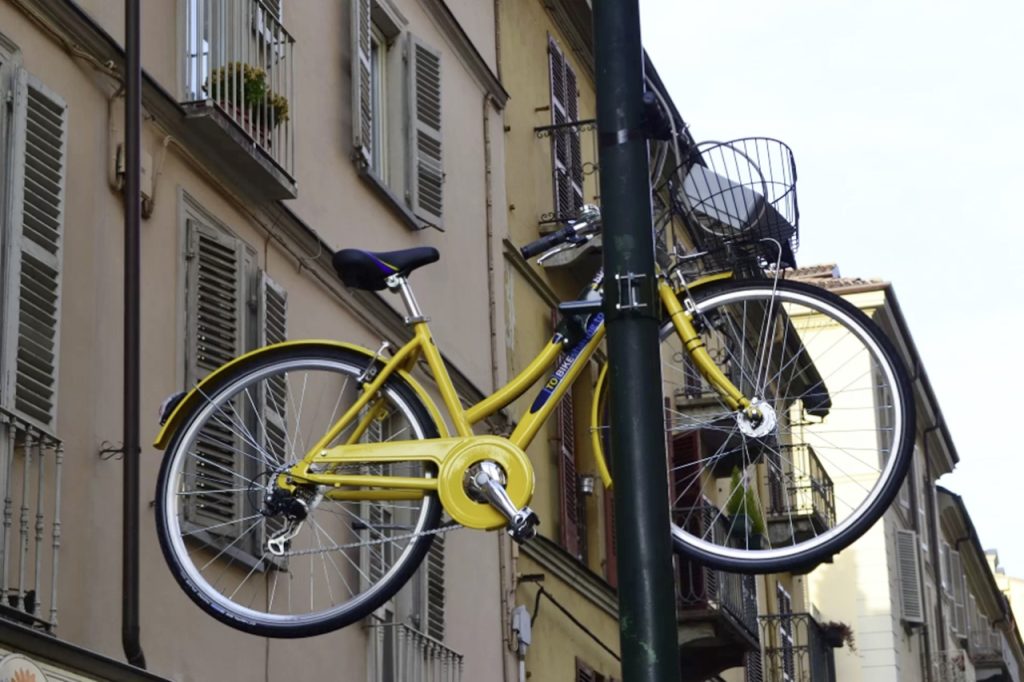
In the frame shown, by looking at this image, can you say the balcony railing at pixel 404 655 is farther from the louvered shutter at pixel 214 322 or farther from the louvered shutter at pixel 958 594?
the louvered shutter at pixel 958 594

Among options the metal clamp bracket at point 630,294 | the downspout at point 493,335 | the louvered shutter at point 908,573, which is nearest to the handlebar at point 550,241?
the metal clamp bracket at point 630,294

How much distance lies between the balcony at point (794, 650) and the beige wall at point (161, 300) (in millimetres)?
12526

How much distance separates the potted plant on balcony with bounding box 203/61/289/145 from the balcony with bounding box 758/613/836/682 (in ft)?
49.1

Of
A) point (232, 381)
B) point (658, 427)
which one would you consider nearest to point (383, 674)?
point (232, 381)

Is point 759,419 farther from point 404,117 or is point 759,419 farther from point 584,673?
point 584,673

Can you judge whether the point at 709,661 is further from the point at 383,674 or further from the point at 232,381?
the point at 232,381

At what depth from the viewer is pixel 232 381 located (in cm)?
797

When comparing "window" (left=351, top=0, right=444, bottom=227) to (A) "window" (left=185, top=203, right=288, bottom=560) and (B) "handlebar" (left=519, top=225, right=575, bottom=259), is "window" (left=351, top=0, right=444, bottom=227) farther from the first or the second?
(B) "handlebar" (left=519, top=225, right=575, bottom=259)

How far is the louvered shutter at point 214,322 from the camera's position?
1115cm

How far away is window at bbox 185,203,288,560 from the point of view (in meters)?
11.2

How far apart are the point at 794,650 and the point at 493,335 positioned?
1138 cm

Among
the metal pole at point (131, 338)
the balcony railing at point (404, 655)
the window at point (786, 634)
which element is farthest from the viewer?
the window at point (786, 634)

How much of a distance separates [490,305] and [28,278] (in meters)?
7.94

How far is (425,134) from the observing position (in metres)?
16.2
